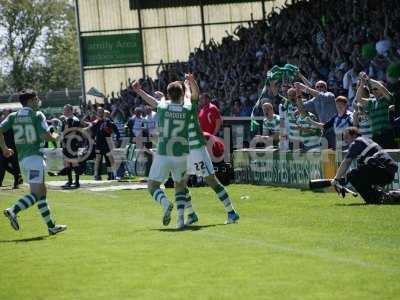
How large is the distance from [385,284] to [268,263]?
2.04 metres

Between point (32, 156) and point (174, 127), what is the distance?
2090 millimetres

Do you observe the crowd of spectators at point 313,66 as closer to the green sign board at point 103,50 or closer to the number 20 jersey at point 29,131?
the green sign board at point 103,50

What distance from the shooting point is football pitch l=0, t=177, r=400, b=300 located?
10.7 m

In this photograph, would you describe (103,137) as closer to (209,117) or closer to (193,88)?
(209,117)

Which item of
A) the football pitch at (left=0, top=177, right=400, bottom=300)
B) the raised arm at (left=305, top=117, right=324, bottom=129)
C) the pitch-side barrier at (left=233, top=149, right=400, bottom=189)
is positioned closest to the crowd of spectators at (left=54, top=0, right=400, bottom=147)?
the raised arm at (left=305, top=117, right=324, bottom=129)

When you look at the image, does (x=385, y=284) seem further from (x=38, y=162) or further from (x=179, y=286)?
(x=38, y=162)

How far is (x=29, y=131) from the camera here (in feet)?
54.4

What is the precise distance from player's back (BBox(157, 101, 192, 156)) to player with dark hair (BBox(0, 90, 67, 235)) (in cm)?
163

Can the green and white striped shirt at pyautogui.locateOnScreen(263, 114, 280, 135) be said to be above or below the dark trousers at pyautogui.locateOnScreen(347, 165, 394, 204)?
above

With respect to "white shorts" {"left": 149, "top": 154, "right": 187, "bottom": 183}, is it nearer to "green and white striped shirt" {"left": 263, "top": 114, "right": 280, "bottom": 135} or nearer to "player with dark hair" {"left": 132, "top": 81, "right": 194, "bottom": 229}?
"player with dark hair" {"left": 132, "top": 81, "right": 194, "bottom": 229}

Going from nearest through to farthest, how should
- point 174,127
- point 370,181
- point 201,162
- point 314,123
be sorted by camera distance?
point 174,127
point 201,162
point 370,181
point 314,123

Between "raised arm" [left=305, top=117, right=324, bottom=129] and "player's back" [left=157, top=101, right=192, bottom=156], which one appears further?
"raised arm" [left=305, top=117, right=324, bottom=129]

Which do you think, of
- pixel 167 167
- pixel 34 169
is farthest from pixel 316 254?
pixel 34 169

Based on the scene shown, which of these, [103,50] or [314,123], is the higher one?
[103,50]
